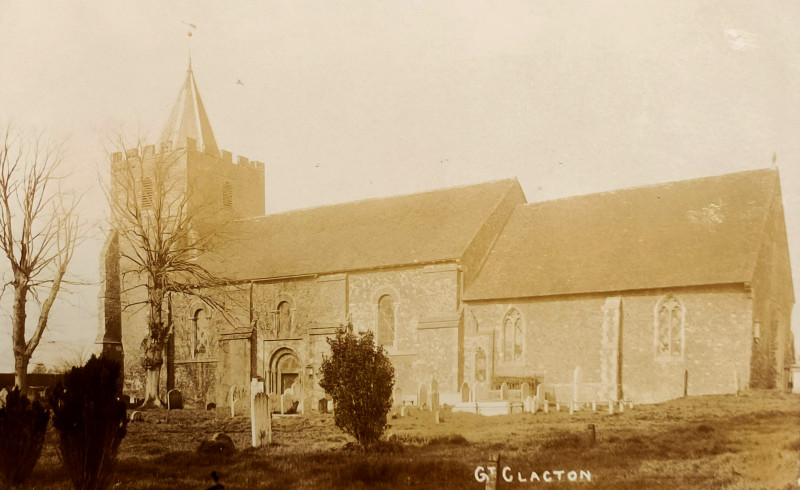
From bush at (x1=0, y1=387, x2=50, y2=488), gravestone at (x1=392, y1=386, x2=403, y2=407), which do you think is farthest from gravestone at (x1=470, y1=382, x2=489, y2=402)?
bush at (x1=0, y1=387, x2=50, y2=488)

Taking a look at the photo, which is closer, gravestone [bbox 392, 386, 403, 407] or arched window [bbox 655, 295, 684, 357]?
gravestone [bbox 392, 386, 403, 407]

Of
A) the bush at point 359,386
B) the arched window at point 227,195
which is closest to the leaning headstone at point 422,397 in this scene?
the bush at point 359,386

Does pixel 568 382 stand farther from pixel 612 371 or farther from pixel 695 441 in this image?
pixel 695 441

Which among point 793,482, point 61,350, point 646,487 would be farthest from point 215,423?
point 793,482

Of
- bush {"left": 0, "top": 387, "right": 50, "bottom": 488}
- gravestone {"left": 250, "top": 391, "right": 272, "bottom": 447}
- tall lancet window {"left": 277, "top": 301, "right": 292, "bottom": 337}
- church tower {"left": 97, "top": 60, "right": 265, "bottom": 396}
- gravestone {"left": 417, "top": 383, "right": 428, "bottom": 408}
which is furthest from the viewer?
church tower {"left": 97, "top": 60, "right": 265, "bottom": 396}

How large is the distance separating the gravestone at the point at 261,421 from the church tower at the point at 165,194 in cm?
424

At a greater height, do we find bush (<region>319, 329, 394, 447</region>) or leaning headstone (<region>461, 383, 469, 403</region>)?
bush (<region>319, 329, 394, 447</region>)

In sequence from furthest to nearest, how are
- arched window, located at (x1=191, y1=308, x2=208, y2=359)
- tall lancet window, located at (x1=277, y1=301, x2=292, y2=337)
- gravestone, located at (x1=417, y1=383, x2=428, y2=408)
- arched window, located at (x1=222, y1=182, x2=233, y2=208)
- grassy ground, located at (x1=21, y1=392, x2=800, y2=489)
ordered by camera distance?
arched window, located at (x1=222, y1=182, x2=233, y2=208) < arched window, located at (x1=191, y1=308, x2=208, y2=359) < tall lancet window, located at (x1=277, y1=301, x2=292, y2=337) < gravestone, located at (x1=417, y1=383, x2=428, y2=408) < grassy ground, located at (x1=21, y1=392, x2=800, y2=489)

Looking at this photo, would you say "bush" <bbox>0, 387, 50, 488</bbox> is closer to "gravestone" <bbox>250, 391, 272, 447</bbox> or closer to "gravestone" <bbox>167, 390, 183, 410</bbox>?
"gravestone" <bbox>250, 391, 272, 447</bbox>

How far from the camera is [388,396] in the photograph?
35.7ft

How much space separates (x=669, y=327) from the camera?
46.9 ft

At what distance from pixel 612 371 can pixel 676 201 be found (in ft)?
12.8

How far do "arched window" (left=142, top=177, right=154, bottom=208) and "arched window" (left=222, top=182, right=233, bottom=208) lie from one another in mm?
1612

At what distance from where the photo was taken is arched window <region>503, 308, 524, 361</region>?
51.9 feet
